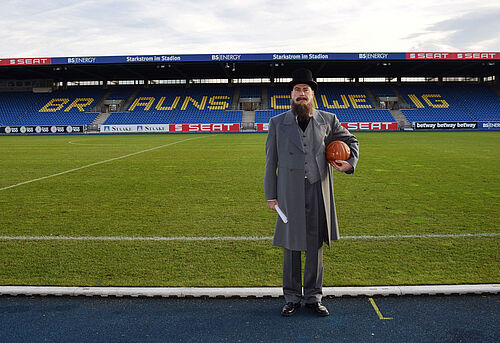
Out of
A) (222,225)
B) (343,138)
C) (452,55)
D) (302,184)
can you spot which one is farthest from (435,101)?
(302,184)

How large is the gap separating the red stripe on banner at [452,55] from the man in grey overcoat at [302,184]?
40830 mm

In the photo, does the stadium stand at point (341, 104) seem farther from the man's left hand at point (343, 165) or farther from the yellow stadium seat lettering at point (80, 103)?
the man's left hand at point (343, 165)

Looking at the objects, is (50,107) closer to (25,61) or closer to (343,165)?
(25,61)

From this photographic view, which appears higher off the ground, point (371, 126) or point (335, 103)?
point (335, 103)

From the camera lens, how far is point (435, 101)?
46688 mm

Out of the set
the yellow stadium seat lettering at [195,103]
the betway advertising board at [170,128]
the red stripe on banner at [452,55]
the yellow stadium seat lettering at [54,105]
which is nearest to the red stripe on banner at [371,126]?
the red stripe on banner at [452,55]

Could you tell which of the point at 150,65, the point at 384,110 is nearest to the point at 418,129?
the point at 384,110

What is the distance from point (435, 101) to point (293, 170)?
48562mm

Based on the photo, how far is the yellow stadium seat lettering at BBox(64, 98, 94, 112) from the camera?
47031 millimetres

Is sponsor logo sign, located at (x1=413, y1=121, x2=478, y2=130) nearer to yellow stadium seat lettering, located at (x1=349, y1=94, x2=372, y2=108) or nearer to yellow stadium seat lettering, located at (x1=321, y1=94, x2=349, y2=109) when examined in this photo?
yellow stadium seat lettering, located at (x1=349, y1=94, x2=372, y2=108)

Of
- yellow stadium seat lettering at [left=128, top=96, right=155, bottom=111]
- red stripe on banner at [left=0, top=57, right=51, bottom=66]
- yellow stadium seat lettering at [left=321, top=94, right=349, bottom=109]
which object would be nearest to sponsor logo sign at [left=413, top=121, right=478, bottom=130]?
yellow stadium seat lettering at [left=321, top=94, right=349, bottom=109]

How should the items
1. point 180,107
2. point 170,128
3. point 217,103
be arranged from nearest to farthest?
point 170,128 → point 180,107 → point 217,103

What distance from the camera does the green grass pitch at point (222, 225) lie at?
4438 millimetres

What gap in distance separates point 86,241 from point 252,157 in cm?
1129
